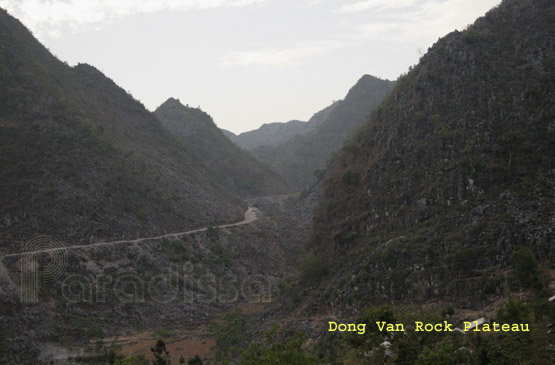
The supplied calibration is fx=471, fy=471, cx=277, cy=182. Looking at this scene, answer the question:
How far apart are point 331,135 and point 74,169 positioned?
10204cm

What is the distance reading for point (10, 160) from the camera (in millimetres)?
52500

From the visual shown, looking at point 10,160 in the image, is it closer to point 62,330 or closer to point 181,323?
point 62,330

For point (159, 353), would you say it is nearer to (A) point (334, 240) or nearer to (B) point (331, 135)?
(A) point (334, 240)

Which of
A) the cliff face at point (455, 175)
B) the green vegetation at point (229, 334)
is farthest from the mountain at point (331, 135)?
the green vegetation at point (229, 334)

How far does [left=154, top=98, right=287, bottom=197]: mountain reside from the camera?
118006 millimetres

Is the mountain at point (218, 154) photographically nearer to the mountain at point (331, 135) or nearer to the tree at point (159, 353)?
the mountain at point (331, 135)

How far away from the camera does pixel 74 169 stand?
2266 inches

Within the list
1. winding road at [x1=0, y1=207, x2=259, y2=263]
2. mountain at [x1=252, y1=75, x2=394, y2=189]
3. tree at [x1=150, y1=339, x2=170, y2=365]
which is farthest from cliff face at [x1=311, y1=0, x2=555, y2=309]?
mountain at [x1=252, y1=75, x2=394, y2=189]

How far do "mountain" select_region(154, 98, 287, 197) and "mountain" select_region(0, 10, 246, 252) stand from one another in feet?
89.7

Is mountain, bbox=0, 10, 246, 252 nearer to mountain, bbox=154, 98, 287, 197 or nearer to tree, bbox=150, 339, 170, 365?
tree, bbox=150, 339, 170, 365

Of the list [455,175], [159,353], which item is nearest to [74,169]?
[159,353]

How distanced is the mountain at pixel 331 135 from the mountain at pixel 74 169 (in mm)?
56945

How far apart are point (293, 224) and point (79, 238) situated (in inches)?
1676

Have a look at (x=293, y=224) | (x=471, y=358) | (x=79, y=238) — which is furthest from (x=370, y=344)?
(x=293, y=224)
